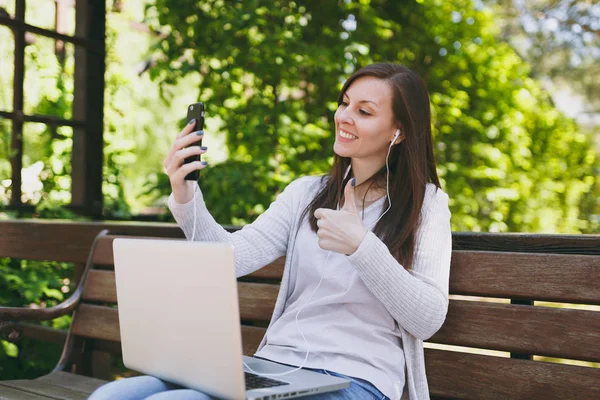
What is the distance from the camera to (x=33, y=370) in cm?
331

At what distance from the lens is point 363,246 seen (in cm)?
163

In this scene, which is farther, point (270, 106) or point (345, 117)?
point (270, 106)

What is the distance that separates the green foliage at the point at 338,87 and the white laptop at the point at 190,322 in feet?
7.27

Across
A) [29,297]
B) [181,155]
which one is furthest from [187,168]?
[29,297]

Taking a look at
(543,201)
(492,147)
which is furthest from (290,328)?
(543,201)

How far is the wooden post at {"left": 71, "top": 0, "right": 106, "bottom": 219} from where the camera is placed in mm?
3654

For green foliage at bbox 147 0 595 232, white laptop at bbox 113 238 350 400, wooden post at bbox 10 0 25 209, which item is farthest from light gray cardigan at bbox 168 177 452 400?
Result: wooden post at bbox 10 0 25 209

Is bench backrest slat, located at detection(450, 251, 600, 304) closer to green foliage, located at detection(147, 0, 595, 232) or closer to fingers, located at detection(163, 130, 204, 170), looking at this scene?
fingers, located at detection(163, 130, 204, 170)

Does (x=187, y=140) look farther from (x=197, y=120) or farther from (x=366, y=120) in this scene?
(x=366, y=120)

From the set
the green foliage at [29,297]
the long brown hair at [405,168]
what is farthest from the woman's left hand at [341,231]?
the green foliage at [29,297]

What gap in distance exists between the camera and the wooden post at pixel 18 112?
344 cm

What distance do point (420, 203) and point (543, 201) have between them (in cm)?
450

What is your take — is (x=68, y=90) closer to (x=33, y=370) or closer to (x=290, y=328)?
(x=33, y=370)

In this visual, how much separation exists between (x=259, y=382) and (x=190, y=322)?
23 centimetres
